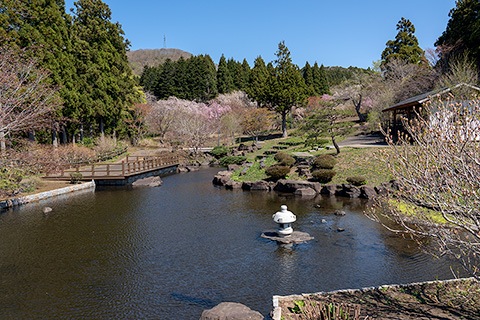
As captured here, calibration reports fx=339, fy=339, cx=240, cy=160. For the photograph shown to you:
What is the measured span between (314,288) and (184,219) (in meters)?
9.37

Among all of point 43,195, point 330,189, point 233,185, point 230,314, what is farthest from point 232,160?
point 230,314

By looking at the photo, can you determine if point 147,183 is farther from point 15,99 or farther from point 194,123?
point 194,123

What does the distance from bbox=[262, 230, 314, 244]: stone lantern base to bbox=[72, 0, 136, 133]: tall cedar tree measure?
3044cm

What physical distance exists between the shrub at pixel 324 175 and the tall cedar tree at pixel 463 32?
85.2 feet

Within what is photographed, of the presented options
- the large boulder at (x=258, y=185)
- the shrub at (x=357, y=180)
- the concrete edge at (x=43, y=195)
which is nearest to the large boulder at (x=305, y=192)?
the shrub at (x=357, y=180)

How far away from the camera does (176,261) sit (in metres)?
11.6

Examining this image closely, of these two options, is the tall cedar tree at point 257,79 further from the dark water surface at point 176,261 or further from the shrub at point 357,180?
the dark water surface at point 176,261

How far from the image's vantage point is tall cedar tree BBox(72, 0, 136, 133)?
38.8 m

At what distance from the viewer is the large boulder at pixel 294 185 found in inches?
925

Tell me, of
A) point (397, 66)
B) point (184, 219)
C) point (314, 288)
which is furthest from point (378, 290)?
point (397, 66)

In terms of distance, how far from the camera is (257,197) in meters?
22.8

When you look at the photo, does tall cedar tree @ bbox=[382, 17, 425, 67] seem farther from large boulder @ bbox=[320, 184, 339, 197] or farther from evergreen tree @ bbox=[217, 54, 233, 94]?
large boulder @ bbox=[320, 184, 339, 197]

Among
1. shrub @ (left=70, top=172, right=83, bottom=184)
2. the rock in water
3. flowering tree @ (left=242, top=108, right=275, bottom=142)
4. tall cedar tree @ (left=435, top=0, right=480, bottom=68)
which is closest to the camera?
the rock in water

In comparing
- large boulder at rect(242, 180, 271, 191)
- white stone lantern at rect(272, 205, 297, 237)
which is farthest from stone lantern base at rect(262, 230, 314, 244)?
large boulder at rect(242, 180, 271, 191)
